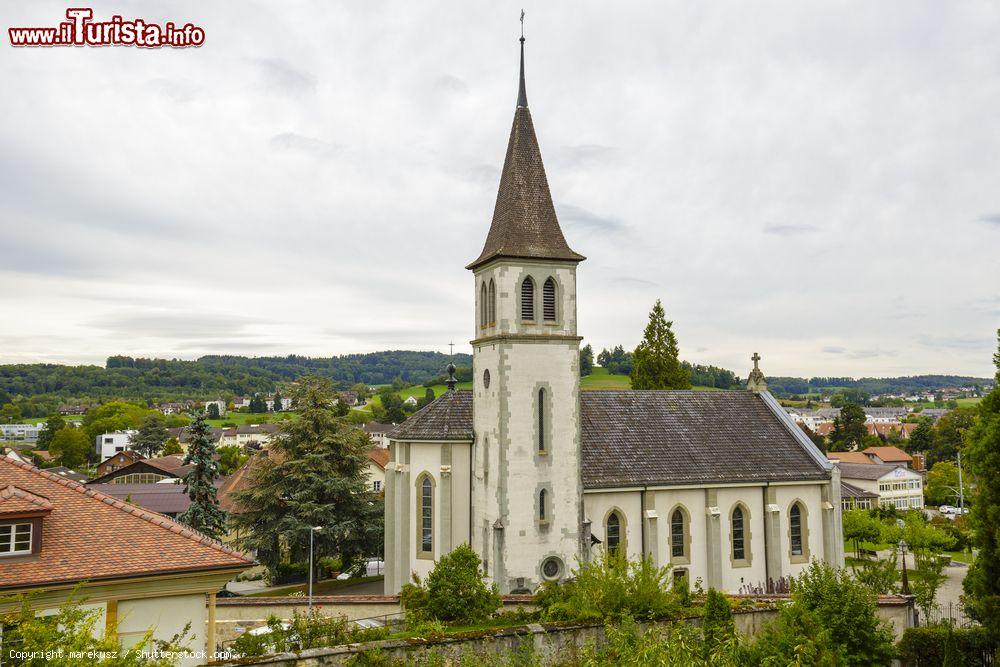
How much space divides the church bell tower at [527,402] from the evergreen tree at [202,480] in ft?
60.1

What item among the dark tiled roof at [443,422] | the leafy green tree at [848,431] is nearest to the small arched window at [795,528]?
the dark tiled roof at [443,422]

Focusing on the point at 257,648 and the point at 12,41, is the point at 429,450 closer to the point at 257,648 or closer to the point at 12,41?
the point at 257,648

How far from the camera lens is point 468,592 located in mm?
23656

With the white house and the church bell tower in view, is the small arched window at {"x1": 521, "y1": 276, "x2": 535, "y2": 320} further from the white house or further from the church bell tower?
the white house

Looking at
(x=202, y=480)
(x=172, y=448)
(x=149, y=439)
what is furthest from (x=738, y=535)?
(x=149, y=439)

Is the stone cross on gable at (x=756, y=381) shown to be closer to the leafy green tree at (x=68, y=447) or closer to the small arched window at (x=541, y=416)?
the small arched window at (x=541, y=416)

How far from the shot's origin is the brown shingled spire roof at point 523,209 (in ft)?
99.3

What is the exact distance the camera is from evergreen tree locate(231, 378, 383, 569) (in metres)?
40.4

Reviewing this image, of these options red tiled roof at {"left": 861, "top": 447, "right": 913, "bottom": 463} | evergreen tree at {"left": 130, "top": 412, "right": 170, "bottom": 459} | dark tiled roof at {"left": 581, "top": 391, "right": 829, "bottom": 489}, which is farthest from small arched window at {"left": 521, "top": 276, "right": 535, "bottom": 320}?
evergreen tree at {"left": 130, "top": 412, "right": 170, "bottom": 459}

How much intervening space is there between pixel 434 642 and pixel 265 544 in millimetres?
24548

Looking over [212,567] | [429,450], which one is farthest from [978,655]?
[212,567]

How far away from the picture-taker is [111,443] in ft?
439

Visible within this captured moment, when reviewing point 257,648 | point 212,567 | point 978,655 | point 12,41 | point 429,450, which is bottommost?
point 978,655

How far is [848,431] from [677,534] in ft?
336
